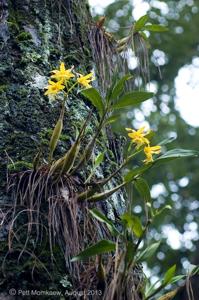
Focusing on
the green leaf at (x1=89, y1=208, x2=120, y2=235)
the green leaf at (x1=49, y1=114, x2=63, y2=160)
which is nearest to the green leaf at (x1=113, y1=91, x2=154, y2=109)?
the green leaf at (x1=49, y1=114, x2=63, y2=160)

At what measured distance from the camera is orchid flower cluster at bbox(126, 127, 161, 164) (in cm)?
186

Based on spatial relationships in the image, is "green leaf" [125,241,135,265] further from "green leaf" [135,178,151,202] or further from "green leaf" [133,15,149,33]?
"green leaf" [133,15,149,33]

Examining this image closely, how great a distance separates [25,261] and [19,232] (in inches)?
3.3

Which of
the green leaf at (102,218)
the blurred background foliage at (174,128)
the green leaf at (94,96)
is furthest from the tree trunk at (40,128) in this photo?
the blurred background foliage at (174,128)

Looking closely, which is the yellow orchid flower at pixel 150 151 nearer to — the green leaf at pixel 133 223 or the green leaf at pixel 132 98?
the green leaf at pixel 132 98

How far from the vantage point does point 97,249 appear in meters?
1.64

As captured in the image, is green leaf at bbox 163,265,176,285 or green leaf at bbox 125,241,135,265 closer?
green leaf at bbox 125,241,135,265

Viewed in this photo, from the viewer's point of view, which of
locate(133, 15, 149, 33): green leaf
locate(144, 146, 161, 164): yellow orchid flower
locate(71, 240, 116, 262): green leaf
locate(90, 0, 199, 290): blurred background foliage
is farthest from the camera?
locate(90, 0, 199, 290): blurred background foliage

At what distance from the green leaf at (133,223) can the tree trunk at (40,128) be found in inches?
5.7

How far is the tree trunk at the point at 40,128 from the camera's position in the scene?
168 cm

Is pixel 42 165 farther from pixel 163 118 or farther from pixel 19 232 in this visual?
pixel 163 118

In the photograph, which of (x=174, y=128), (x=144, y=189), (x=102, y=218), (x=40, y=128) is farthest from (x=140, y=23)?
(x=174, y=128)

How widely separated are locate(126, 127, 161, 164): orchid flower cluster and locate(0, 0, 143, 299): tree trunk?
171 mm

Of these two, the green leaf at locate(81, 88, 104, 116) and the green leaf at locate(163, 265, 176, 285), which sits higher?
the green leaf at locate(81, 88, 104, 116)
